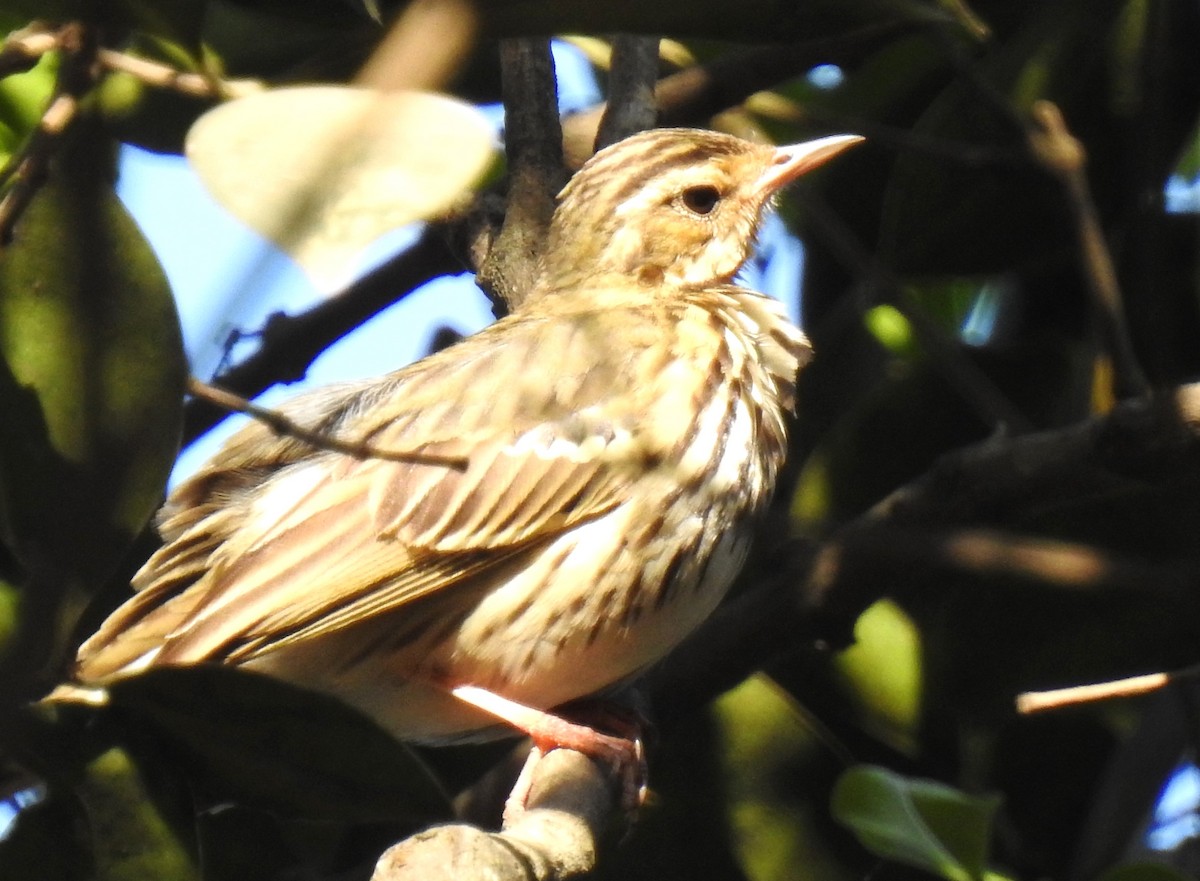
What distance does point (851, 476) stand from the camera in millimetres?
3824

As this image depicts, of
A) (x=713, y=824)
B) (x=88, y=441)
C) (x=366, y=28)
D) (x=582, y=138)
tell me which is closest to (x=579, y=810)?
(x=713, y=824)

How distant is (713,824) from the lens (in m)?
3.43

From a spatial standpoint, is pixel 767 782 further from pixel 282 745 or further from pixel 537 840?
pixel 282 745

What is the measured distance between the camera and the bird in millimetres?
3396

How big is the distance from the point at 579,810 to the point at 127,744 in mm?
851

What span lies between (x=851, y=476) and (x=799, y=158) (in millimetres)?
743

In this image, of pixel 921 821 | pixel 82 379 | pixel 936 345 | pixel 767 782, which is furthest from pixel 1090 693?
pixel 82 379

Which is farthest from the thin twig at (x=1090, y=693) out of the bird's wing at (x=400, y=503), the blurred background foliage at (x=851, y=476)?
the bird's wing at (x=400, y=503)

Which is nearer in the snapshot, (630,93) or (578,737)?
(578,737)

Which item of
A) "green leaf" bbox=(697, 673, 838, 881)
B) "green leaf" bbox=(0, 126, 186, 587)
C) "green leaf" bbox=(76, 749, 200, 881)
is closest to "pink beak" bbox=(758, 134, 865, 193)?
"green leaf" bbox=(697, 673, 838, 881)

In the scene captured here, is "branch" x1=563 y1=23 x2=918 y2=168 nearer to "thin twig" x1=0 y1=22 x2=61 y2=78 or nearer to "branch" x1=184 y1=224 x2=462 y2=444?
"branch" x1=184 y1=224 x2=462 y2=444

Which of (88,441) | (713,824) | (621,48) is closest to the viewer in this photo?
(88,441)

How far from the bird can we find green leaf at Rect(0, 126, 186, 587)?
70cm

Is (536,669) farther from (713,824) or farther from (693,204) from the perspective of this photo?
(693,204)
